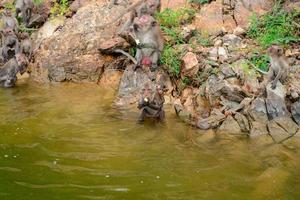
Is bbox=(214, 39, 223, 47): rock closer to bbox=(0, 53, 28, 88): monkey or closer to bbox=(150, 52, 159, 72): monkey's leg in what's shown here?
bbox=(150, 52, 159, 72): monkey's leg

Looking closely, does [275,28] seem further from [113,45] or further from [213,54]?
[113,45]

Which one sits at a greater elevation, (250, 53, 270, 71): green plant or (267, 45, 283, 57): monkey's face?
(267, 45, 283, 57): monkey's face

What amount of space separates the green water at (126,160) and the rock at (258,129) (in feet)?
0.99

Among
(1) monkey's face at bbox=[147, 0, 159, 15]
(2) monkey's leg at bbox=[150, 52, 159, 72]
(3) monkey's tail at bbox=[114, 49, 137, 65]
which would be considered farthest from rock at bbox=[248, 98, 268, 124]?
(1) monkey's face at bbox=[147, 0, 159, 15]

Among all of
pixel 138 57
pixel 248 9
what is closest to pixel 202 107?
pixel 138 57

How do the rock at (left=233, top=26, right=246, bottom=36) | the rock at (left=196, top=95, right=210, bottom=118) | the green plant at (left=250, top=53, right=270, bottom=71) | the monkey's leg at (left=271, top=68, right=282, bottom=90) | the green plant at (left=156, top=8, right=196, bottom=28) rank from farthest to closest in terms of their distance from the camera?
the green plant at (left=156, top=8, right=196, bottom=28) → the rock at (left=233, top=26, right=246, bottom=36) → the green plant at (left=250, top=53, right=270, bottom=71) → the rock at (left=196, top=95, right=210, bottom=118) → the monkey's leg at (left=271, top=68, right=282, bottom=90)

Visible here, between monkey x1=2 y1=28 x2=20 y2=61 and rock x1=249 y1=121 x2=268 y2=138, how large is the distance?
786cm

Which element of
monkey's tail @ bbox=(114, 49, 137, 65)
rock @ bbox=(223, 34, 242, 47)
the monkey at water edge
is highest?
rock @ bbox=(223, 34, 242, 47)

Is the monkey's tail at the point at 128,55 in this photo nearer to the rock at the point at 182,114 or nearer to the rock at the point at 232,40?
the rock at the point at 182,114

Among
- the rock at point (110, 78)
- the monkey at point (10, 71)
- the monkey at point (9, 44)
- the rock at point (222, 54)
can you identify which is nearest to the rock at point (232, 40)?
the rock at point (222, 54)

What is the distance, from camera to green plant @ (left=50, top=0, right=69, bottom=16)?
15128 mm

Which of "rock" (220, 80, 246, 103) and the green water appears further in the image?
"rock" (220, 80, 246, 103)

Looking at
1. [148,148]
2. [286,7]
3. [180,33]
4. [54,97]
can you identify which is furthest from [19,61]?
[286,7]

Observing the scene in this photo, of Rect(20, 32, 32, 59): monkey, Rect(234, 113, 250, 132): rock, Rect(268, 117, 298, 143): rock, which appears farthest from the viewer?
Rect(20, 32, 32, 59): monkey
